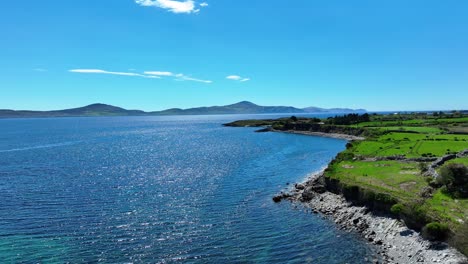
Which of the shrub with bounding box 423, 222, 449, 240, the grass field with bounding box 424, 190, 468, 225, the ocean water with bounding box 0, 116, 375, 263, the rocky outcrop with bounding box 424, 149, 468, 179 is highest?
the rocky outcrop with bounding box 424, 149, 468, 179

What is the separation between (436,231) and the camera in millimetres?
31562

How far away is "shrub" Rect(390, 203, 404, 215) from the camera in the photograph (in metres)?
37.1

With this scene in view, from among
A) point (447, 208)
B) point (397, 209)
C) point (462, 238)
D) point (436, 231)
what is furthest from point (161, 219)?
point (447, 208)

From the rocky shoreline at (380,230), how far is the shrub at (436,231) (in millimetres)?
651

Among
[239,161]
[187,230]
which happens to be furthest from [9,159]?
[187,230]

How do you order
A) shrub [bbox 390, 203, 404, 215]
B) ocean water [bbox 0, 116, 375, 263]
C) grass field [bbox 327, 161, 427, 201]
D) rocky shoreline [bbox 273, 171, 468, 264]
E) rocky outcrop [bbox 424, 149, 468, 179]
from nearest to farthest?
1. rocky shoreline [bbox 273, 171, 468, 264]
2. ocean water [bbox 0, 116, 375, 263]
3. shrub [bbox 390, 203, 404, 215]
4. grass field [bbox 327, 161, 427, 201]
5. rocky outcrop [bbox 424, 149, 468, 179]

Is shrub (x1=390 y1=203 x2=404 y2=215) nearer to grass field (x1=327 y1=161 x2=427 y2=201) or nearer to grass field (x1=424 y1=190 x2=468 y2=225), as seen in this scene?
grass field (x1=327 y1=161 x2=427 y2=201)

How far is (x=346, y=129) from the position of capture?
16062cm

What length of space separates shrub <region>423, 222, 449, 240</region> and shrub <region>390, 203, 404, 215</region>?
4.72m

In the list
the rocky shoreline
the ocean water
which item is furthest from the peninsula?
the ocean water

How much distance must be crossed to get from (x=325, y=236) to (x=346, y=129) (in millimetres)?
131053

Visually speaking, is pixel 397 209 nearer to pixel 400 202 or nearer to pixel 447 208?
pixel 400 202

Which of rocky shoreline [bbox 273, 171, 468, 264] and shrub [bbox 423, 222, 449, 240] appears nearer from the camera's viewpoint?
rocky shoreline [bbox 273, 171, 468, 264]

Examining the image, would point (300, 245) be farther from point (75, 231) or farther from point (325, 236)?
point (75, 231)
